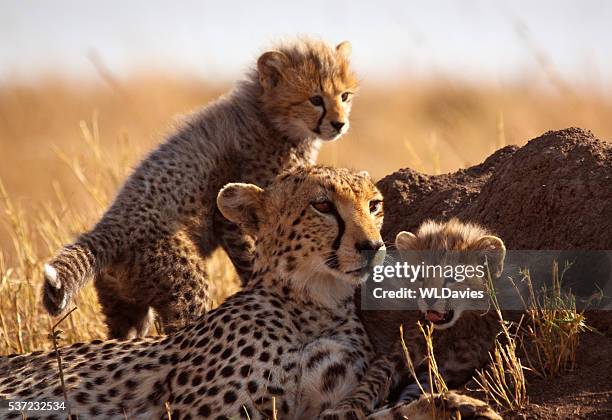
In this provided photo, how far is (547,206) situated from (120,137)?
4.52 m

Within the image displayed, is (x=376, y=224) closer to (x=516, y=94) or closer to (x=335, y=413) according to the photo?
(x=335, y=413)

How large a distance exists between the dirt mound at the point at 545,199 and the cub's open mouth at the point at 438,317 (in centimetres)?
54

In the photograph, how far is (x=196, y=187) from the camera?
4.78 m

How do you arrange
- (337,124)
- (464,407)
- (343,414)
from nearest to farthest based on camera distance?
(464,407) → (343,414) → (337,124)

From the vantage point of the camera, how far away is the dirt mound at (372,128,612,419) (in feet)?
11.0

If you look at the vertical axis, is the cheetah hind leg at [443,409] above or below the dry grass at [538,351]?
below

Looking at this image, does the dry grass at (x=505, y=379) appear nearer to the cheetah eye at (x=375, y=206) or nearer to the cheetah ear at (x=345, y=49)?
the cheetah eye at (x=375, y=206)

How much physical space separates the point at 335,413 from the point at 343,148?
24.5 ft

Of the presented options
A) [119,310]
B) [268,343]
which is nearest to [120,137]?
[119,310]

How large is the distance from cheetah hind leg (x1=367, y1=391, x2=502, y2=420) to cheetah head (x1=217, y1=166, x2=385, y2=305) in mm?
497

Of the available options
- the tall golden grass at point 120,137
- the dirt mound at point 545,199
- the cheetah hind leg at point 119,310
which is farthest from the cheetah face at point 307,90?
the cheetah hind leg at point 119,310

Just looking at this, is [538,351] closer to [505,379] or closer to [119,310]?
[505,379]

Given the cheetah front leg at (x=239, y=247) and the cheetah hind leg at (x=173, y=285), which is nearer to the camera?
the cheetah hind leg at (x=173, y=285)

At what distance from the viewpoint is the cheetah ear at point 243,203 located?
375 centimetres
